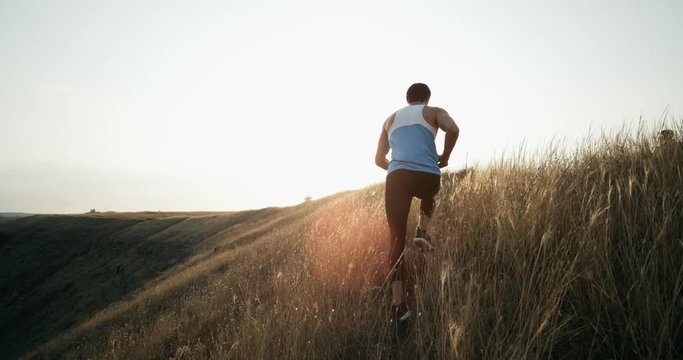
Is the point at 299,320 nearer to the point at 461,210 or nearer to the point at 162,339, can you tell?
the point at 461,210

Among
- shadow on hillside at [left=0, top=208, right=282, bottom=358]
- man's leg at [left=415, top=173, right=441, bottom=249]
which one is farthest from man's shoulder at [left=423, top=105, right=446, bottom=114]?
shadow on hillside at [left=0, top=208, right=282, bottom=358]

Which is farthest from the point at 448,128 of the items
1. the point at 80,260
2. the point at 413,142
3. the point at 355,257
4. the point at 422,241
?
the point at 80,260

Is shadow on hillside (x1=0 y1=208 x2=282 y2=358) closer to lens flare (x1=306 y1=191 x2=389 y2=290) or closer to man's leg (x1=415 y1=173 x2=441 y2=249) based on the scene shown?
lens flare (x1=306 y1=191 x2=389 y2=290)

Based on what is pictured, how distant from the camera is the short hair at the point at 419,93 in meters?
4.31

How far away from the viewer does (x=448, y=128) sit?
417 centimetres

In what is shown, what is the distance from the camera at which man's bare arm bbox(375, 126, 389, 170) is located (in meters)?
4.66

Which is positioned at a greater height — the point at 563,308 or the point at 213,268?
the point at 563,308

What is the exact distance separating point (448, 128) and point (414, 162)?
0.56 m

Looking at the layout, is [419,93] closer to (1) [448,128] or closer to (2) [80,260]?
(1) [448,128]

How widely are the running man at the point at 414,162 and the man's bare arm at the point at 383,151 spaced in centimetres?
30

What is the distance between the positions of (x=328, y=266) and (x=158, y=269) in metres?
29.2

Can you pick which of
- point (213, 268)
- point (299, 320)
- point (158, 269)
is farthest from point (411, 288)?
point (158, 269)

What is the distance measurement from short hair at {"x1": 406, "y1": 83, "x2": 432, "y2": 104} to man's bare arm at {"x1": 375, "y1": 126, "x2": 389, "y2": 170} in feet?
1.75

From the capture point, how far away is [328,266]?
491 centimetres
